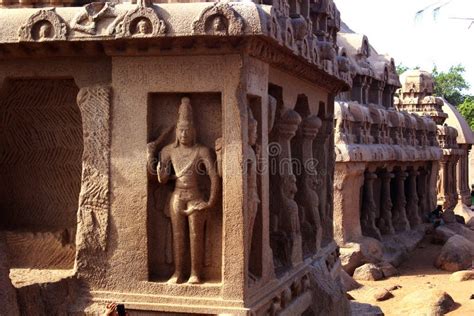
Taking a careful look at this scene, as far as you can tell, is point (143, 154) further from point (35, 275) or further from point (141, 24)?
point (35, 275)

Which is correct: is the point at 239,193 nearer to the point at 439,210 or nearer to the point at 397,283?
the point at 397,283

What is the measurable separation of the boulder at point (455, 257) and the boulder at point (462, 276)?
94 centimetres

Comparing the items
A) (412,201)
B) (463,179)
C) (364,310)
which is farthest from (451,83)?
(364,310)

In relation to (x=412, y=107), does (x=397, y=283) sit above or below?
below

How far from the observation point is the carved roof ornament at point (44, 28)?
5.27 meters

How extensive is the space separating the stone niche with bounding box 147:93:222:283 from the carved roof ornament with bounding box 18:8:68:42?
0.83 metres

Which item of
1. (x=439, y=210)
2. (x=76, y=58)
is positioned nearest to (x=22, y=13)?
(x=76, y=58)

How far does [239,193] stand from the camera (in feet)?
16.8

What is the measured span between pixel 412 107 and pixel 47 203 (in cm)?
1937

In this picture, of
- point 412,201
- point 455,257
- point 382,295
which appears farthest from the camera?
point 412,201

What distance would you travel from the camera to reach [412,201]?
19047mm

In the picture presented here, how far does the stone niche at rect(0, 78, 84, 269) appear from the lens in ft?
19.3

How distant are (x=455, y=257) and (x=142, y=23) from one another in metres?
11.4

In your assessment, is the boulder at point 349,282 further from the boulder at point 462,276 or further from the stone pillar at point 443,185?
the stone pillar at point 443,185
